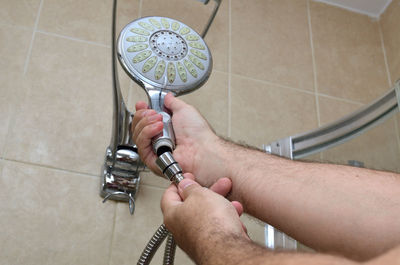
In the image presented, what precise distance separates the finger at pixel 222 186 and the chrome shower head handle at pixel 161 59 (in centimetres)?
14

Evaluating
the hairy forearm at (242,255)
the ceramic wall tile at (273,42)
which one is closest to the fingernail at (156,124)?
the hairy forearm at (242,255)

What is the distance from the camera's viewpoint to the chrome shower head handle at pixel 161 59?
0.84 meters

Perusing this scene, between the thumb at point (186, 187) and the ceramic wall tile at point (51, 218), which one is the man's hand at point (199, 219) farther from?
the ceramic wall tile at point (51, 218)

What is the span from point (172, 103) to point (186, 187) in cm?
Result: 27

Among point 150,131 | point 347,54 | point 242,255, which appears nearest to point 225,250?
point 242,255

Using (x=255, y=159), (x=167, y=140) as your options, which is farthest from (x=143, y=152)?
(x=255, y=159)

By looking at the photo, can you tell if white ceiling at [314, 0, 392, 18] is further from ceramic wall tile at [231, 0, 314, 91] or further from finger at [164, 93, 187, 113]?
finger at [164, 93, 187, 113]

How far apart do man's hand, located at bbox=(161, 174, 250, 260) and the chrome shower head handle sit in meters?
0.25

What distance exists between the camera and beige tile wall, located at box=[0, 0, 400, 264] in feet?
3.17

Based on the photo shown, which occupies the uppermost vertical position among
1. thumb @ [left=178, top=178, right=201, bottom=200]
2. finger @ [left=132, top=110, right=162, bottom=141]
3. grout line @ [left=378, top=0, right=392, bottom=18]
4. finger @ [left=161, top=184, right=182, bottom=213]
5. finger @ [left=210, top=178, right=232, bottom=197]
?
grout line @ [left=378, top=0, right=392, bottom=18]

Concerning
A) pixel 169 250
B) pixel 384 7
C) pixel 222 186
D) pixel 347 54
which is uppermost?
pixel 384 7

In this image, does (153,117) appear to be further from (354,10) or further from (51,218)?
(354,10)

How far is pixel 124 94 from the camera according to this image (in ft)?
3.65

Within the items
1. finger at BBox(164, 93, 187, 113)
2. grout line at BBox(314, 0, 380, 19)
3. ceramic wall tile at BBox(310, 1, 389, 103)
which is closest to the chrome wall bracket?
finger at BBox(164, 93, 187, 113)
